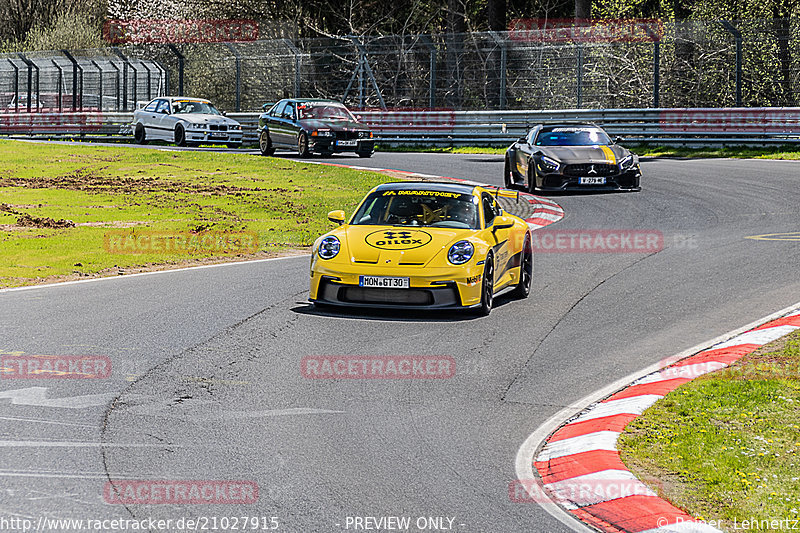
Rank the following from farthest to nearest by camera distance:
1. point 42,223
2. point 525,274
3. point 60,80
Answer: point 60,80 < point 42,223 < point 525,274

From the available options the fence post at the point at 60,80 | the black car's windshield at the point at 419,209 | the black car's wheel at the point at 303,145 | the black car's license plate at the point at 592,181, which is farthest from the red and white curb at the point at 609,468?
the fence post at the point at 60,80

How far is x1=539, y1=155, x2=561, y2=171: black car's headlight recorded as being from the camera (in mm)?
20209

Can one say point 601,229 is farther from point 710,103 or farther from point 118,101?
point 118,101

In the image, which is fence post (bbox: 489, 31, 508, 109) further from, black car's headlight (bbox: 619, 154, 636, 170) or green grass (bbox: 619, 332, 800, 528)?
green grass (bbox: 619, 332, 800, 528)

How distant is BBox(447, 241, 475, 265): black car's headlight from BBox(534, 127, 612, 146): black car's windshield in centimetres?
1090

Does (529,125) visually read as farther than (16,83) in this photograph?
No

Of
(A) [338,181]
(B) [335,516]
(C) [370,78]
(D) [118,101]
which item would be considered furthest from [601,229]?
(D) [118,101]

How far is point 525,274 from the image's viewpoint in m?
11.7

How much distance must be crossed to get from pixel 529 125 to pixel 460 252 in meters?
22.2

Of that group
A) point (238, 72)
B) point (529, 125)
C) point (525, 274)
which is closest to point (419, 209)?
point (525, 274)

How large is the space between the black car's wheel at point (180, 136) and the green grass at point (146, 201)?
217 centimetres

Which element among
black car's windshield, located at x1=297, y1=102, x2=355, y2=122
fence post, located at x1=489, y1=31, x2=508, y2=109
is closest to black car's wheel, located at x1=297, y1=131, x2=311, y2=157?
black car's windshield, located at x1=297, y1=102, x2=355, y2=122

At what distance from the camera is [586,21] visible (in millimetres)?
40125

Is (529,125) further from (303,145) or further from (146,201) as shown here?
(146,201)
